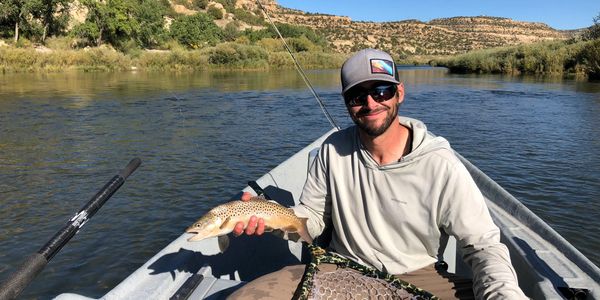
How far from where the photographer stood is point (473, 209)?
7.08 feet

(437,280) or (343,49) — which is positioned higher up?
(343,49)

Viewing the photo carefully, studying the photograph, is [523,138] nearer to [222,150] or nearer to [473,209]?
[222,150]

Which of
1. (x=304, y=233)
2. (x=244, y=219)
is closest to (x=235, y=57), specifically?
(x=304, y=233)

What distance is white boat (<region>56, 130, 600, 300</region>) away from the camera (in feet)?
8.21

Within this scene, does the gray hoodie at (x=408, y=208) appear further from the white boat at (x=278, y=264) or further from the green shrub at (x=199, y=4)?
the green shrub at (x=199, y=4)

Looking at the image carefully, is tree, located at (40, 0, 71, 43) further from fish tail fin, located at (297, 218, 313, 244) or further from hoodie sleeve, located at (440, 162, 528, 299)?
hoodie sleeve, located at (440, 162, 528, 299)

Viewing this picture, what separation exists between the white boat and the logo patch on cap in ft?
4.74

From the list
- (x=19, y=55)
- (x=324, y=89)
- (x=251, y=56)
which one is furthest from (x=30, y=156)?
(x=251, y=56)

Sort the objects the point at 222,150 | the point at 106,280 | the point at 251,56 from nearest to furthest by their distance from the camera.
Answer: the point at 106,280 < the point at 222,150 < the point at 251,56

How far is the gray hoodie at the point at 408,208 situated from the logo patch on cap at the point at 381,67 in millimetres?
332

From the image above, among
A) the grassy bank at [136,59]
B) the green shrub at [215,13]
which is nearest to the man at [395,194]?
the grassy bank at [136,59]

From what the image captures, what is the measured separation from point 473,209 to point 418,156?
36cm

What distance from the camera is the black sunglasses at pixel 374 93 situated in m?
2.26

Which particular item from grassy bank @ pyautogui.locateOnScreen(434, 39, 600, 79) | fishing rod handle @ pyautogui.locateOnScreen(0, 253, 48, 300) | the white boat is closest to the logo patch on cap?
the white boat
